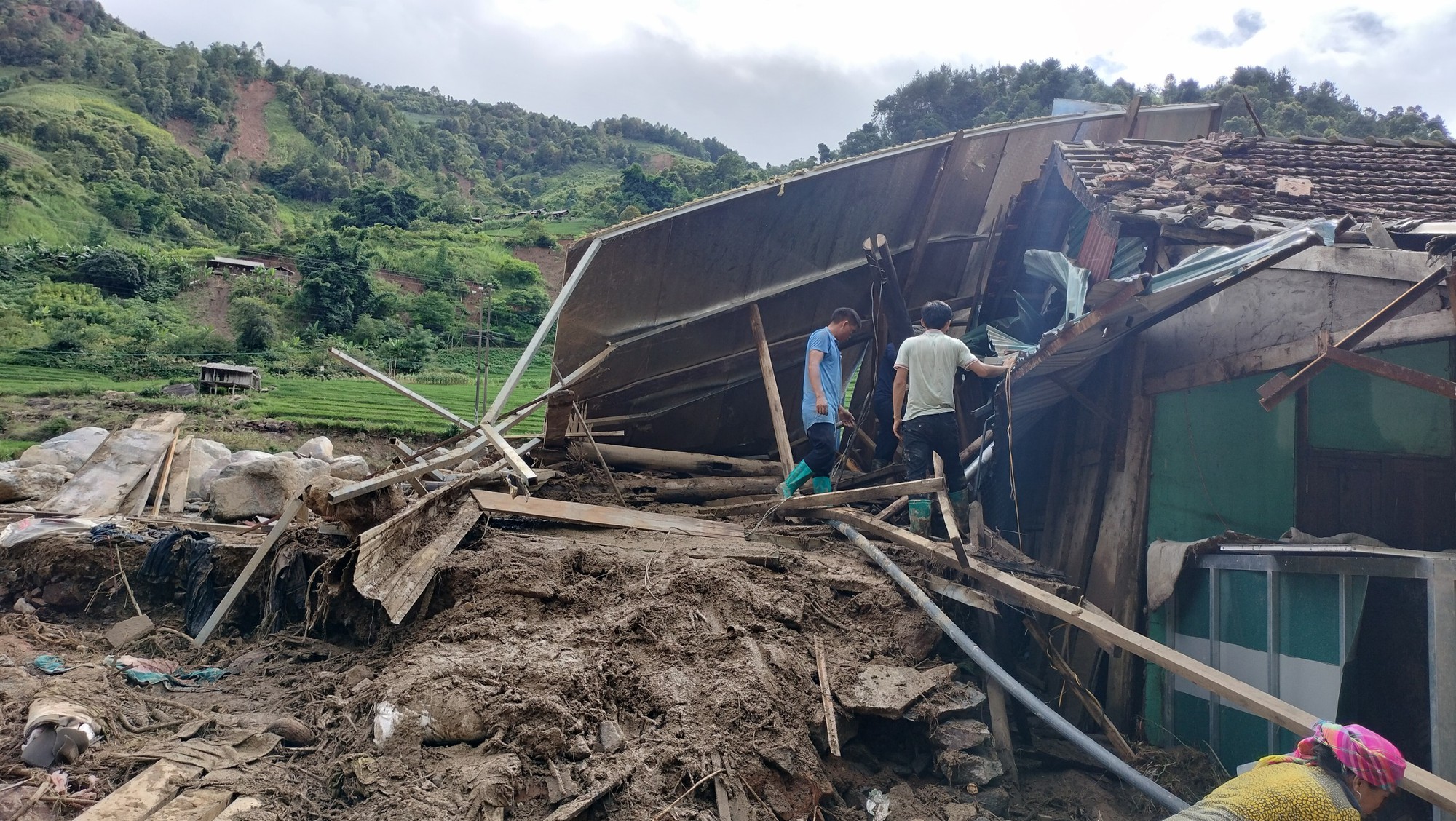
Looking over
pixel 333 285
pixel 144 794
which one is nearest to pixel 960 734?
pixel 144 794

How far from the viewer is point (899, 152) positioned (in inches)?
301

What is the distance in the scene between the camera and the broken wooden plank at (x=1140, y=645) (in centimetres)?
278

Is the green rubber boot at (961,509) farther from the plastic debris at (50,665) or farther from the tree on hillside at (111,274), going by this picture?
the tree on hillside at (111,274)

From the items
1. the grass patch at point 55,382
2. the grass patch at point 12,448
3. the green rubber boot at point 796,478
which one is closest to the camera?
the green rubber boot at point 796,478

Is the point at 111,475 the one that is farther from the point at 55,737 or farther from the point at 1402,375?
the point at 1402,375

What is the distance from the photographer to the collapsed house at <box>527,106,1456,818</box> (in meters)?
3.93

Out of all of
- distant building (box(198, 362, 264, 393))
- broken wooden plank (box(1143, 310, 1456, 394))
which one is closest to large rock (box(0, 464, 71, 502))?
broken wooden plank (box(1143, 310, 1456, 394))

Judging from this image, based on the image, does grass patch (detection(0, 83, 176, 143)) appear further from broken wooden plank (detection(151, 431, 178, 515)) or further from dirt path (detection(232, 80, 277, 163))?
broken wooden plank (detection(151, 431, 178, 515))

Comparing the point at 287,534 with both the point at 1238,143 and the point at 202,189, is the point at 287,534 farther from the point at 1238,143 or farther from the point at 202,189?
the point at 202,189

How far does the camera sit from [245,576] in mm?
5754

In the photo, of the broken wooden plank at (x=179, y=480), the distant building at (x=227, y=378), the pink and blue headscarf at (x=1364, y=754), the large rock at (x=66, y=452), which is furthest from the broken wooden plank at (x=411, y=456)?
the distant building at (x=227, y=378)

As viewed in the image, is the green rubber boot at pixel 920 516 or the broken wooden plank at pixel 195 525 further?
the broken wooden plank at pixel 195 525

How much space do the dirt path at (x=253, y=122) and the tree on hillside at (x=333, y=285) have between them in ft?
115

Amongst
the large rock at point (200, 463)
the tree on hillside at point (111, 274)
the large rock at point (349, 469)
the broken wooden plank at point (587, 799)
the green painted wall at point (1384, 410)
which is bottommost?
the large rock at point (200, 463)
